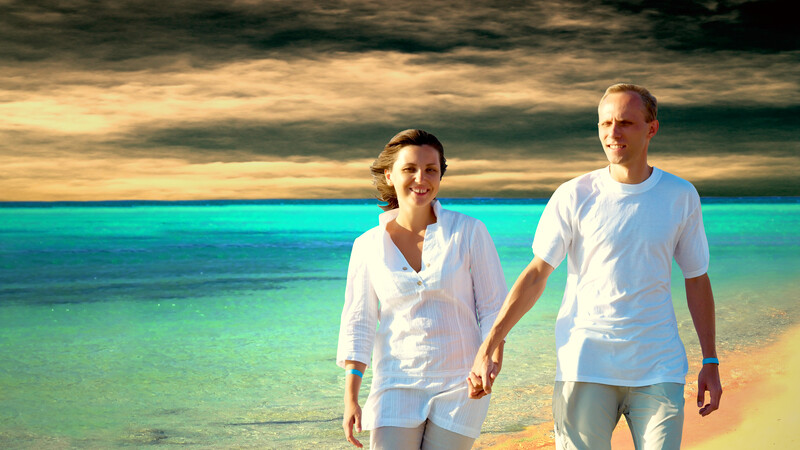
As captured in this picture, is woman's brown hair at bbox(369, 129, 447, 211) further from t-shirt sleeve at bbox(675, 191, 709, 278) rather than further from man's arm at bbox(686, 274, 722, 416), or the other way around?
man's arm at bbox(686, 274, 722, 416)

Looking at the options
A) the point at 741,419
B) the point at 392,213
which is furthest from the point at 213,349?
the point at 392,213

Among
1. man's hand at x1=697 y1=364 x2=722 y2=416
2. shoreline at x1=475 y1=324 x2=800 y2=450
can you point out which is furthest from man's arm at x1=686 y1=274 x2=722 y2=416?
shoreline at x1=475 y1=324 x2=800 y2=450

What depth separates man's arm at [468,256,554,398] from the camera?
8.52 ft

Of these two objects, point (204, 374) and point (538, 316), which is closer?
point (204, 374)

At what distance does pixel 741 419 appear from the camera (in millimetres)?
5914

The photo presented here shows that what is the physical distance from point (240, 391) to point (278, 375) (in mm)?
658

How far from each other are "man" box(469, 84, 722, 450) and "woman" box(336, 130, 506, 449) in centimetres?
16

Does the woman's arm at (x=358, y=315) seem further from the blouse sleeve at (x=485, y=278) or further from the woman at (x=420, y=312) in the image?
the blouse sleeve at (x=485, y=278)

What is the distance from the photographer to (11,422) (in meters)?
8.12

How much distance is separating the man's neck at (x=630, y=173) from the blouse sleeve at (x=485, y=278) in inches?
19.3

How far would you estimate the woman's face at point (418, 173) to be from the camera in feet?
9.37

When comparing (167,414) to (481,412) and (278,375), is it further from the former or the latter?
(481,412)

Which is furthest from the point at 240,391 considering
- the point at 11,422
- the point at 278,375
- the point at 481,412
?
the point at 481,412

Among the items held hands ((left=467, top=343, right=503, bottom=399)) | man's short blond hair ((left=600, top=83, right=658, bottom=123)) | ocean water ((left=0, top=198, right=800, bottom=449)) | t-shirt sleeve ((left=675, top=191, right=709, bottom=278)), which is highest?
man's short blond hair ((left=600, top=83, right=658, bottom=123))
